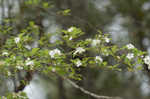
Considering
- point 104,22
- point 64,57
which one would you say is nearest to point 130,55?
point 64,57

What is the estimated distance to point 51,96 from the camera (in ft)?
31.1

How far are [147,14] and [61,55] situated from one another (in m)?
5.33

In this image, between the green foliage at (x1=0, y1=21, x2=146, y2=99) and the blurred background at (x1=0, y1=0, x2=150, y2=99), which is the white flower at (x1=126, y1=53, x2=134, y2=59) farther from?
the blurred background at (x1=0, y1=0, x2=150, y2=99)

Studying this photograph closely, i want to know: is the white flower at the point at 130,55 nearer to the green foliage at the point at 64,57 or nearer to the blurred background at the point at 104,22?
the green foliage at the point at 64,57

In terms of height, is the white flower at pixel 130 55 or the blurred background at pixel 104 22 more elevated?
the blurred background at pixel 104 22

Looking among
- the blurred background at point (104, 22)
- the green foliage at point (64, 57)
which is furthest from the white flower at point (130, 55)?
the blurred background at point (104, 22)

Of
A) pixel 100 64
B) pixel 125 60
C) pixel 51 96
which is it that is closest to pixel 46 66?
pixel 100 64

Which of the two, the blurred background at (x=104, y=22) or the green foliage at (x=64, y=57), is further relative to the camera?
the blurred background at (x=104, y=22)

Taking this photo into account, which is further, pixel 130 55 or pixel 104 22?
pixel 104 22

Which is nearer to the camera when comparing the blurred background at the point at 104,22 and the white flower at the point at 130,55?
the white flower at the point at 130,55

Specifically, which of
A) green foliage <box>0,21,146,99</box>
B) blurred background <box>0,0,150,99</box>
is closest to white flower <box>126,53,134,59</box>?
green foliage <box>0,21,146,99</box>

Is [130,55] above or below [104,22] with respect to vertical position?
below

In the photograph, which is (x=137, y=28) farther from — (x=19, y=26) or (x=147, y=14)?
(x=19, y=26)

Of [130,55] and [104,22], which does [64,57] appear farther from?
[104,22]
